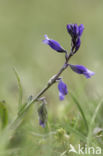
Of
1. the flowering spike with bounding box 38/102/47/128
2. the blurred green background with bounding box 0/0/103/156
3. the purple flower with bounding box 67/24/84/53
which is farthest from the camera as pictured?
the blurred green background with bounding box 0/0/103/156

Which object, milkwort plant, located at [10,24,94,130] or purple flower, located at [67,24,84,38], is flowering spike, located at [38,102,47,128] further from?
purple flower, located at [67,24,84,38]

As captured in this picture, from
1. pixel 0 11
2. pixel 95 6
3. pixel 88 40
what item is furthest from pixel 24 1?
pixel 88 40

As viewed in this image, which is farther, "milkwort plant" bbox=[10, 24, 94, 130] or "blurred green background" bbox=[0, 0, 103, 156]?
"blurred green background" bbox=[0, 0, 103, 156]

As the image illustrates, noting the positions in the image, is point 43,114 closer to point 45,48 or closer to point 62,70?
point 62,70

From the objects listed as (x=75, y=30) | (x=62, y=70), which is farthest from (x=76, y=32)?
(x=62, y=70)

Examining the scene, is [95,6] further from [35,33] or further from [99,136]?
[99,136]

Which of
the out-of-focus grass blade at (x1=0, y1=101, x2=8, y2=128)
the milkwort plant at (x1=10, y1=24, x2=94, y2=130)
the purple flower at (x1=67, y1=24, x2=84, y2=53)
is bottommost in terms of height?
the out-of-focus grass blade at (x1=0, y1=101, x2=8, y2=128)

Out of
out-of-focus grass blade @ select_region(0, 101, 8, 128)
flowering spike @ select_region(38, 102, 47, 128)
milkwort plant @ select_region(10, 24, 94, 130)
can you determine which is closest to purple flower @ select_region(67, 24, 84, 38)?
milkwort plant @ select_region(10, 24, 94, 130)

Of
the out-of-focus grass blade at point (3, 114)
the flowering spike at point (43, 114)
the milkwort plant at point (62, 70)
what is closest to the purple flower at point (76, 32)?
the milkwort plant at point (62, 70)
